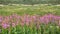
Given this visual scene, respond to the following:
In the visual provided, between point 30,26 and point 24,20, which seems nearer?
point 30,26

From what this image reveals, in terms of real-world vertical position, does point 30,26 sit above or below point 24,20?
below

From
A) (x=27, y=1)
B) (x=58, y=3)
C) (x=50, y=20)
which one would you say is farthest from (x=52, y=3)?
(x=50, y=20)

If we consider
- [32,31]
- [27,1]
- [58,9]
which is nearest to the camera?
[32,31]

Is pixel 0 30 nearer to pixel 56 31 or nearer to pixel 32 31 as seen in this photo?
pixel 32 31

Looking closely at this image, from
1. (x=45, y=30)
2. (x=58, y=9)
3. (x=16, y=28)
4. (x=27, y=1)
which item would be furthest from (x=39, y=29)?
(x=27, y=1)

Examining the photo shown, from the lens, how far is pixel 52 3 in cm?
2067

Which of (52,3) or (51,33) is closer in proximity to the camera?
(51,33)

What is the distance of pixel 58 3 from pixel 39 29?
47.4 ft

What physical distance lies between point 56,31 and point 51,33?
14 centimetres

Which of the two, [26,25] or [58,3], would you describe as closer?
[26,25]

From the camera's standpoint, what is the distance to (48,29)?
6363 mm

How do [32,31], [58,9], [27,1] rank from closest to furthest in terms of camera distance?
[32,31], [58,9], [27,1]

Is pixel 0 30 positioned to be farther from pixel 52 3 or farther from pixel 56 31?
pixel 52 3

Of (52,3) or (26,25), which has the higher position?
(26,25)
